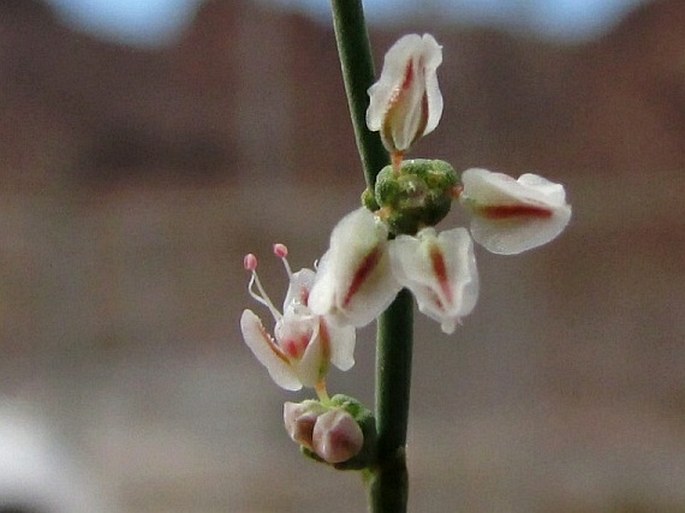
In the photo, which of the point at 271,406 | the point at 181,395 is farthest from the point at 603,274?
the point at 181,395

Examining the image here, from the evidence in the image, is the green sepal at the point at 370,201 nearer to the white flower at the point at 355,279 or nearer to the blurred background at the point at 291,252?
the white flower at the point at 355,279

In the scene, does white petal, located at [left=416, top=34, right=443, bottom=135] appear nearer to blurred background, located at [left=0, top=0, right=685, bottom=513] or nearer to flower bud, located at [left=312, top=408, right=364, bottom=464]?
flower bud, located at [left=312, top=408, right=364, bottom=464]

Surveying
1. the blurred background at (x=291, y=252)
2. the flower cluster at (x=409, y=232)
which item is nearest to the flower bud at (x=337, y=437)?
the flower cluster at (x=409, y=232)

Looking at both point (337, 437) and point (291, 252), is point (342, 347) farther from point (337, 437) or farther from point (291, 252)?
point (291, 252)

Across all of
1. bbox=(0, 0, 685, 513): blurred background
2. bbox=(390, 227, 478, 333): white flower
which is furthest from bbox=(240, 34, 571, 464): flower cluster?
bbox=(0, 0, 685, 513): blurred background

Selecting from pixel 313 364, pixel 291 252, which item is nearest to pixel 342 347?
pixel 313 364

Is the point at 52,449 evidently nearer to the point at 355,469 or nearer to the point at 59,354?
the point at 59,354

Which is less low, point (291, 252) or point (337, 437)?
point (291, 252)
